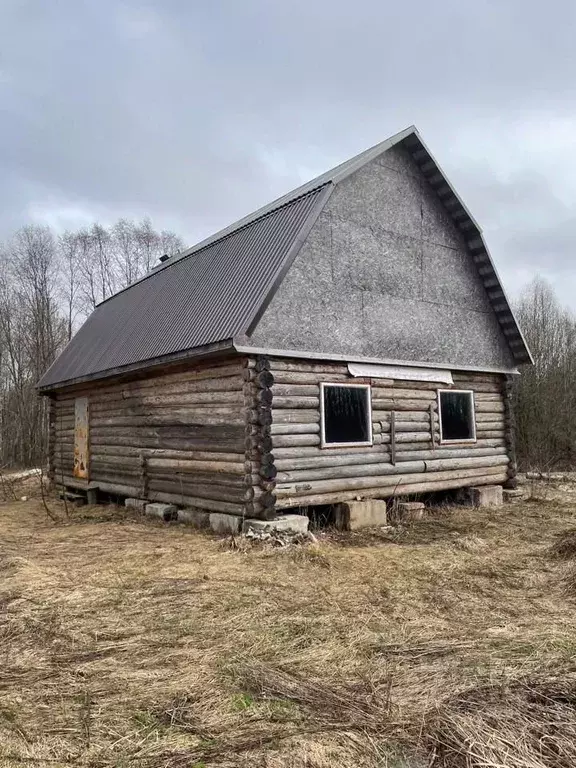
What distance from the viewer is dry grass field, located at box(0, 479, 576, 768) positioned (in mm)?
3461

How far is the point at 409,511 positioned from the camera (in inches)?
482

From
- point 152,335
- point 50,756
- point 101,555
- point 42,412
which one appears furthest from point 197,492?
point 42,412

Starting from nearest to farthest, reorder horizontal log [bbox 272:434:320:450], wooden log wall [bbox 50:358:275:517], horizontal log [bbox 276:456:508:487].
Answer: wooden log wall [bbox 50:358:275:517], horizontal log [bbox 272:434:320:450], horizontal log [bbox 276:456:508:487]

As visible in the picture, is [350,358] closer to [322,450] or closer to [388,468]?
[322,450]

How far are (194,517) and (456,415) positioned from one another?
6657 millimetres

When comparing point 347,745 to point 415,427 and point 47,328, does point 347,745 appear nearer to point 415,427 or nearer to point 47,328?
point 415,427

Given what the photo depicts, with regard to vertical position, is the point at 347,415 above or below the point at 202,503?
above

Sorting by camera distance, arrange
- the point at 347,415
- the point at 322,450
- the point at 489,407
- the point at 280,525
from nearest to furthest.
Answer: the point at 280,525, the point at 322,450, the point at 347,415, the point at 489,407

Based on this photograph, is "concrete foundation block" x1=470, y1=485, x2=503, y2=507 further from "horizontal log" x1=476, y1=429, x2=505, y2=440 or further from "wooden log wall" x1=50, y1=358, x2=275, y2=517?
"wooden log wall" x1=50, y1=358, x2=275, y2=517

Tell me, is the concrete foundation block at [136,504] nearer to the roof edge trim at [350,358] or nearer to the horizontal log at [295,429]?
the horizontal log at [295,429]

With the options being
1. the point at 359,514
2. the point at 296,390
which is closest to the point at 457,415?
the point at 359,514

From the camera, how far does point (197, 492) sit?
11492mm

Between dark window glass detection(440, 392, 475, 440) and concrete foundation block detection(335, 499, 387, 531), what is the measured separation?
3231 millimetres

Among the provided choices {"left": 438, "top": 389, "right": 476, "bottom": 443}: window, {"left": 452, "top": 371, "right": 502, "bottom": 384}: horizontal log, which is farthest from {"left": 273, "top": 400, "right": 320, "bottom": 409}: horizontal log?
{"left": 452, "top": 371, "right": 502, "bottom": 384}: horizontal log
